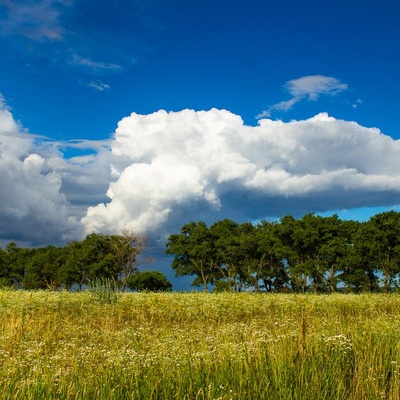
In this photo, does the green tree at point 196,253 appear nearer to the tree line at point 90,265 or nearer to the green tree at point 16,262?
the tree line at point 90,265

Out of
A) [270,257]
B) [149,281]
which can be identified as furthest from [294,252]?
[149,281]

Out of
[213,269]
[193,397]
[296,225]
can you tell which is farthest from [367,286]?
[193,397]

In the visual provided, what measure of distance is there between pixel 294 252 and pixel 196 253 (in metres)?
15.9

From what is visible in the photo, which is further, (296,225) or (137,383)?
(296,225)

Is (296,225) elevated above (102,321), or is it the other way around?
(296,225)

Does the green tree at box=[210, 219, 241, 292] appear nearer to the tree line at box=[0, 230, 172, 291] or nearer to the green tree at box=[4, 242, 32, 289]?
the tree line at box=[0, 230, 172, 291]

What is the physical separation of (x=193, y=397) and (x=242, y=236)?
61869mm

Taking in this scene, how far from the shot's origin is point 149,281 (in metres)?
79.6

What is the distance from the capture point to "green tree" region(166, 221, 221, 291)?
230ft

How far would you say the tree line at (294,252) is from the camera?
55000mm

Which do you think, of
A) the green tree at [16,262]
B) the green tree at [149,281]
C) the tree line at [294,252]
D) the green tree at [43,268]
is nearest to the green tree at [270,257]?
the tree line at [294,252]

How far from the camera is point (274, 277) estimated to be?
7125 centimetres

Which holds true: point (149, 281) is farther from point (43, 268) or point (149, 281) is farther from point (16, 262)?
point (16, 262)

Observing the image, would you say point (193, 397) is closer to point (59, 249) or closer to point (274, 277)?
Answer: point (274, 277)
